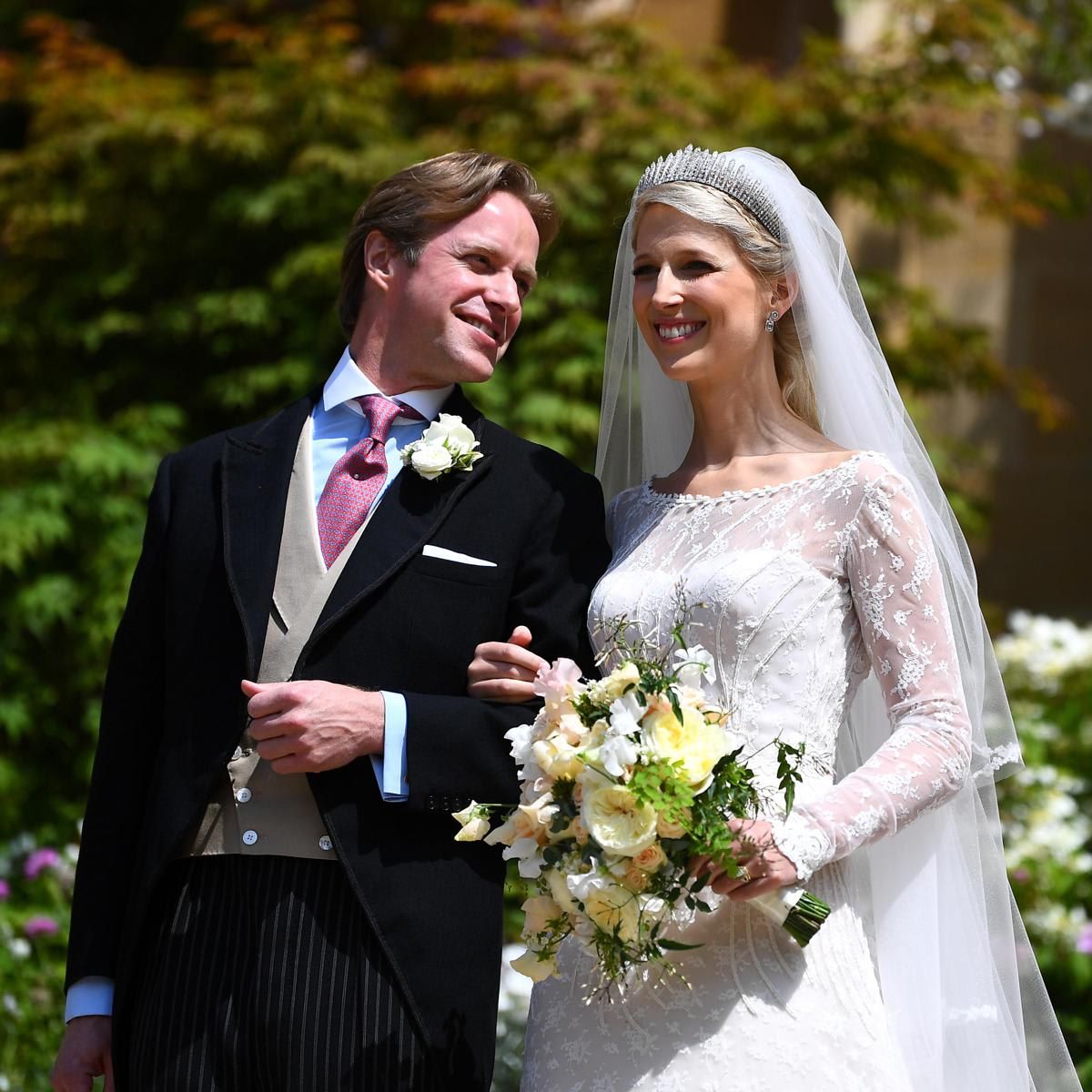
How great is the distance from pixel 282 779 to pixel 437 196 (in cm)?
124

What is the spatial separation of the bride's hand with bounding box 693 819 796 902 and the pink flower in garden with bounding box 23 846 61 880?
331 cm

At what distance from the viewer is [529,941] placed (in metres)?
2.42

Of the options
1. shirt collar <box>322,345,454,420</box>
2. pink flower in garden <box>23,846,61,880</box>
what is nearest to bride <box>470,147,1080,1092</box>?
shirt collar <box>322,345,454,420</box>

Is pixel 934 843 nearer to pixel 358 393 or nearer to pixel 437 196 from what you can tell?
pixel 358 393

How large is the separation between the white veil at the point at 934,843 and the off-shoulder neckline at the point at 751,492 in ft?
0.48

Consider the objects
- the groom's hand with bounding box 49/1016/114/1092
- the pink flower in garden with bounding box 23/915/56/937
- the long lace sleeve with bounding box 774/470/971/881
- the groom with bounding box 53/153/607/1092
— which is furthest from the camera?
the pink flower in garden with bounding box 23/915/56/937

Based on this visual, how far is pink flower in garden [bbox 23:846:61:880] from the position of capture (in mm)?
4984

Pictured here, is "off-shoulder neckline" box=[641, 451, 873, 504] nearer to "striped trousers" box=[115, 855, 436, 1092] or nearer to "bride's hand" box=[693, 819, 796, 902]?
"bride's hand" box=[693, 819, 796, 902]

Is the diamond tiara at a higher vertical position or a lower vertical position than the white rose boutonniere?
higher

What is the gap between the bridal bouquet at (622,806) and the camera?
223 centimetres

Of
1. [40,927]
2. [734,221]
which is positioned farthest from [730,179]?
[40,927]

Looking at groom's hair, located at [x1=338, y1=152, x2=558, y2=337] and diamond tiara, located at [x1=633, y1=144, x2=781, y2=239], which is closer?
diamond tiara, located at [x1=633, y1=144, x2=781, y2=239]

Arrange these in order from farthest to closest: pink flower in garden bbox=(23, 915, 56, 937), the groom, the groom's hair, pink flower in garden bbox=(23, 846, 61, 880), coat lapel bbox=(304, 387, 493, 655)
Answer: pink flower in garden bbox=(23, 846, 61, 880) → pink flower in garden bbox=(23, 915, 56, 937) → the groom's hair → coat lapel bbox=(304, 387, 493, 655) → the groom

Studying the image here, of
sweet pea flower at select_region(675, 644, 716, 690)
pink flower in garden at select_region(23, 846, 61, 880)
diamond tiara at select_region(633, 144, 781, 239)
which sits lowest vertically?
pink flower in garden at select_region(23, 846, 61, 880)
